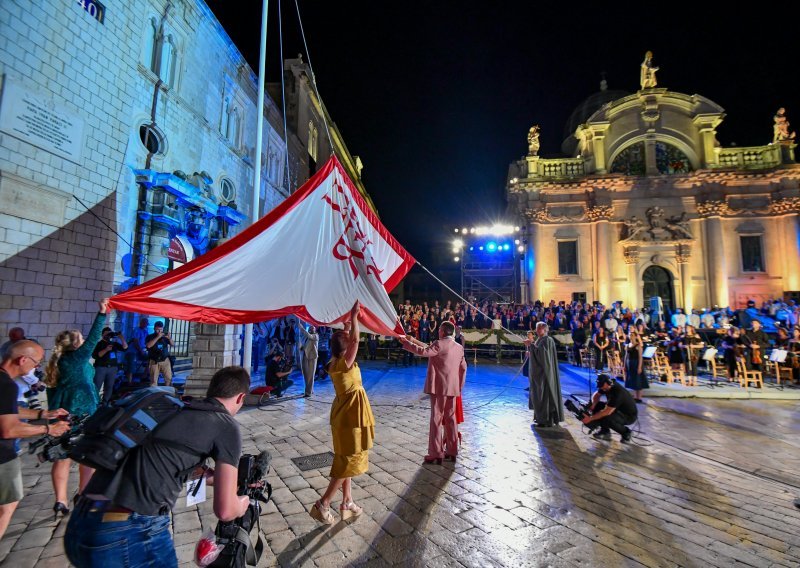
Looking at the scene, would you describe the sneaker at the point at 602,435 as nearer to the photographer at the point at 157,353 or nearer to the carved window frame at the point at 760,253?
the photographer at the point at 157,353

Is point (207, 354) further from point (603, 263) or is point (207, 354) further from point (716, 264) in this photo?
point (716, 264)

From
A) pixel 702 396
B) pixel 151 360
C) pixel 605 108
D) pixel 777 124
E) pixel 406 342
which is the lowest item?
pixel 702 396

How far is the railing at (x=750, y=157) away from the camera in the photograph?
24438 mm

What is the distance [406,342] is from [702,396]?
1047 cm

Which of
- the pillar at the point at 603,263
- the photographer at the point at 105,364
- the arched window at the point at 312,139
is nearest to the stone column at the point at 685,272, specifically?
the pillar at the point at 603,263

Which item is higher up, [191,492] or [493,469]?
[191,492]

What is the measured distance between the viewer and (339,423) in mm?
3727

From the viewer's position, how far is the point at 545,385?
7152 mm

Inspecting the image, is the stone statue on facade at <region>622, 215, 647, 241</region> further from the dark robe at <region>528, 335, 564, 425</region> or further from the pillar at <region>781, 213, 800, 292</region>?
the dark robe at <region>528, 335, 564, 425</region>

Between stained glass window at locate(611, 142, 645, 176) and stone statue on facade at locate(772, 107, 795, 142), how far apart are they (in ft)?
27.2

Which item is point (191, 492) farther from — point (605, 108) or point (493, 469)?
point (605, 108)

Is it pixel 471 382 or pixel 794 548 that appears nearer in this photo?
pixel 794 548

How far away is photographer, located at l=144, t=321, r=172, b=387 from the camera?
8906 mm

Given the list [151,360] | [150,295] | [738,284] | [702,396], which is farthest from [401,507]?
[738,284]
